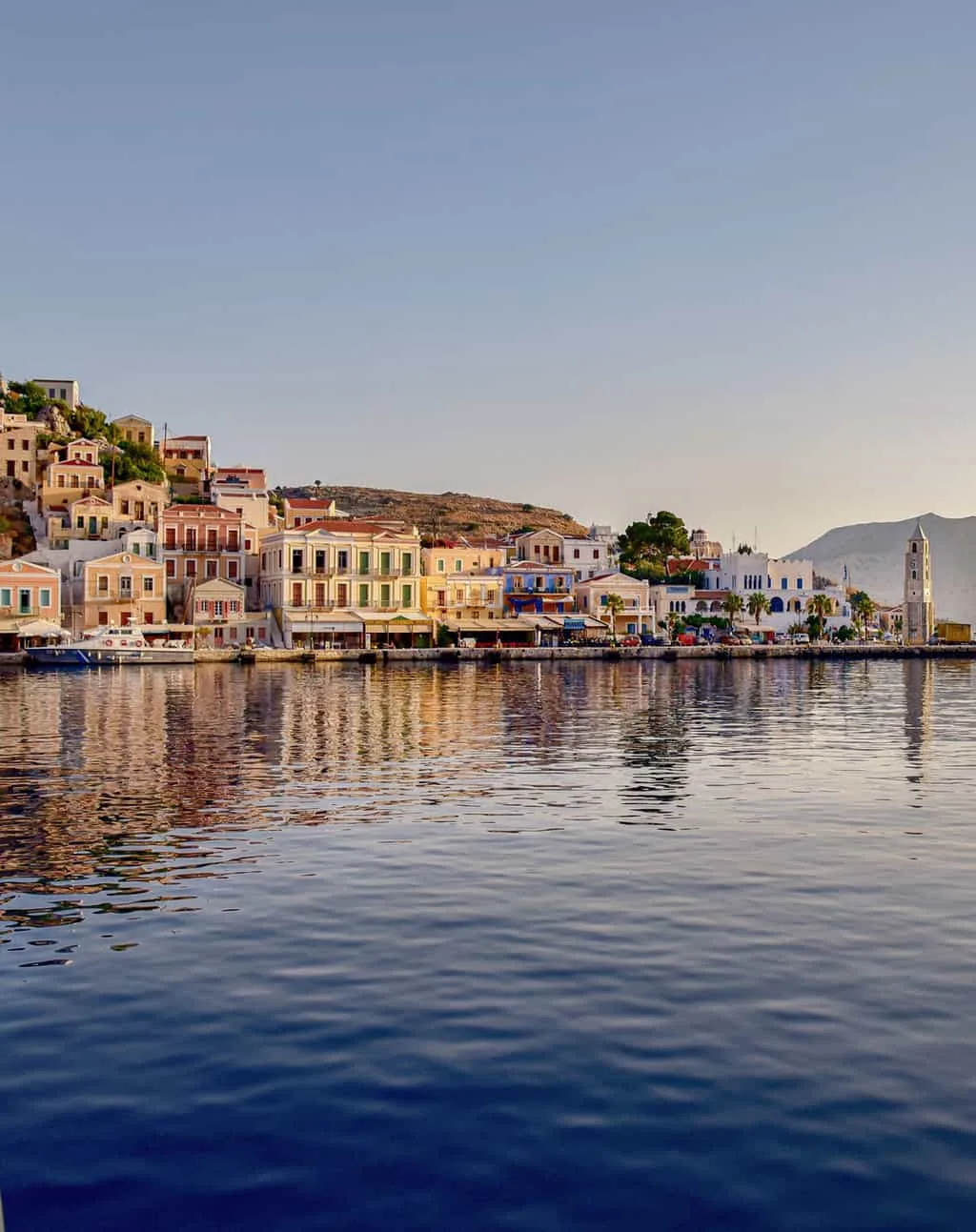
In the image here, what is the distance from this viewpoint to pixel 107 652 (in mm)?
77688

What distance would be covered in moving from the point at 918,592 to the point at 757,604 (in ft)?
78.7

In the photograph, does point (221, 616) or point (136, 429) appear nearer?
point (221, 616)

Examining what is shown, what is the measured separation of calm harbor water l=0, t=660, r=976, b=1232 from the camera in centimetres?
749

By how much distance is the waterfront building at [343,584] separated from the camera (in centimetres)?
9012

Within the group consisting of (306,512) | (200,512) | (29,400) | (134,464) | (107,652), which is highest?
(29,400)

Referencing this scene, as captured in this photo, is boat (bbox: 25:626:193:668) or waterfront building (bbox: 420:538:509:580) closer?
boat (bbox: 25:626:193:668)

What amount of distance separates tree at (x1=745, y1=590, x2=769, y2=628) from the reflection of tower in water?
27699mm

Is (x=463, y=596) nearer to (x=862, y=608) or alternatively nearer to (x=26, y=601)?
(x=26, y=601)

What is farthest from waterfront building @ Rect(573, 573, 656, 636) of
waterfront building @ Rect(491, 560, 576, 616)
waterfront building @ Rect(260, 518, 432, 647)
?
waterfront building @ Rect(260, 518, 432, 647)

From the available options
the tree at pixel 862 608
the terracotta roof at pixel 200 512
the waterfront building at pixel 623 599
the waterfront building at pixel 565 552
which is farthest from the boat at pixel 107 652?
the tree at pixel 862 608

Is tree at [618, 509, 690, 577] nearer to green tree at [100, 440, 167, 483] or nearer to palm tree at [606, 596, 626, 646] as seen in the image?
palm tree at [606, 596, 626, 646]

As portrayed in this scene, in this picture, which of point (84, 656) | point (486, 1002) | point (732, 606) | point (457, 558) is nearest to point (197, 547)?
point (84, 656)

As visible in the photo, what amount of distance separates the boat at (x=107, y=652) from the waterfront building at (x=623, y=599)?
1544 inches

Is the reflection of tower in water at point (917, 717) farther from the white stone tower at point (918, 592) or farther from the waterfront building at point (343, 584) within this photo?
the white stone tower at point (918, 592)
